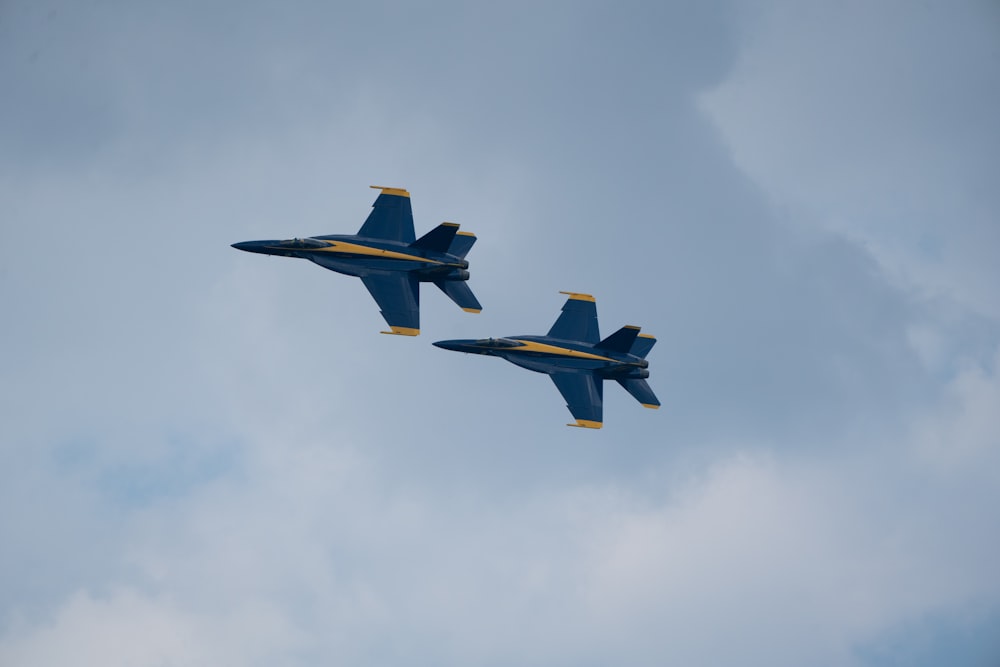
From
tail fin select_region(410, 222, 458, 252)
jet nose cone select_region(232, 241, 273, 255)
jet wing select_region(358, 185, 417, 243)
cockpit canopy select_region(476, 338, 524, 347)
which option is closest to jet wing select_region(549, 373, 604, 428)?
cockpit canopy select_region(476, 338, 524, 347)

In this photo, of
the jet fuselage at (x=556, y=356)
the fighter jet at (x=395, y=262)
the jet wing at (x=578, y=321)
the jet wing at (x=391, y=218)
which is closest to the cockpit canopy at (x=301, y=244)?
the fighter jet at (x=395, y=262)

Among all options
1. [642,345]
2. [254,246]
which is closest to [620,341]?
[642,345]

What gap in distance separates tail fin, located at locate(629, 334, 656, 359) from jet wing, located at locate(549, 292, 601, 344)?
11.0 ft

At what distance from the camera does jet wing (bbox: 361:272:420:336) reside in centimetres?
12556

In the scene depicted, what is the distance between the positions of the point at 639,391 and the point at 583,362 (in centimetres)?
571

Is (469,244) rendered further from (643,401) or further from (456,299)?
(643,401)

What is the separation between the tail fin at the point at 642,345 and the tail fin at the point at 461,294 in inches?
575

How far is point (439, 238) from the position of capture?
12744 centimetres

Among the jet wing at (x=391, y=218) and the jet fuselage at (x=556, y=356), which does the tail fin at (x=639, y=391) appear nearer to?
the jet fuselage at (x=556, y=356)

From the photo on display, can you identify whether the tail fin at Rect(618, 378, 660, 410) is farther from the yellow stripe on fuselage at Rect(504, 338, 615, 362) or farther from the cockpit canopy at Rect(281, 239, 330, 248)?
the cockpit canopy at Rect(281, 239, 330, 248)

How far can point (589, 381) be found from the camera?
427 feet

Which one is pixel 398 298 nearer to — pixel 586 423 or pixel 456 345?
pixel 456 345

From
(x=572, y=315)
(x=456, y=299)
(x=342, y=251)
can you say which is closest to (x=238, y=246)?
(x=342, y=251)

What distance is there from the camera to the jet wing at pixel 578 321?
132 meters
